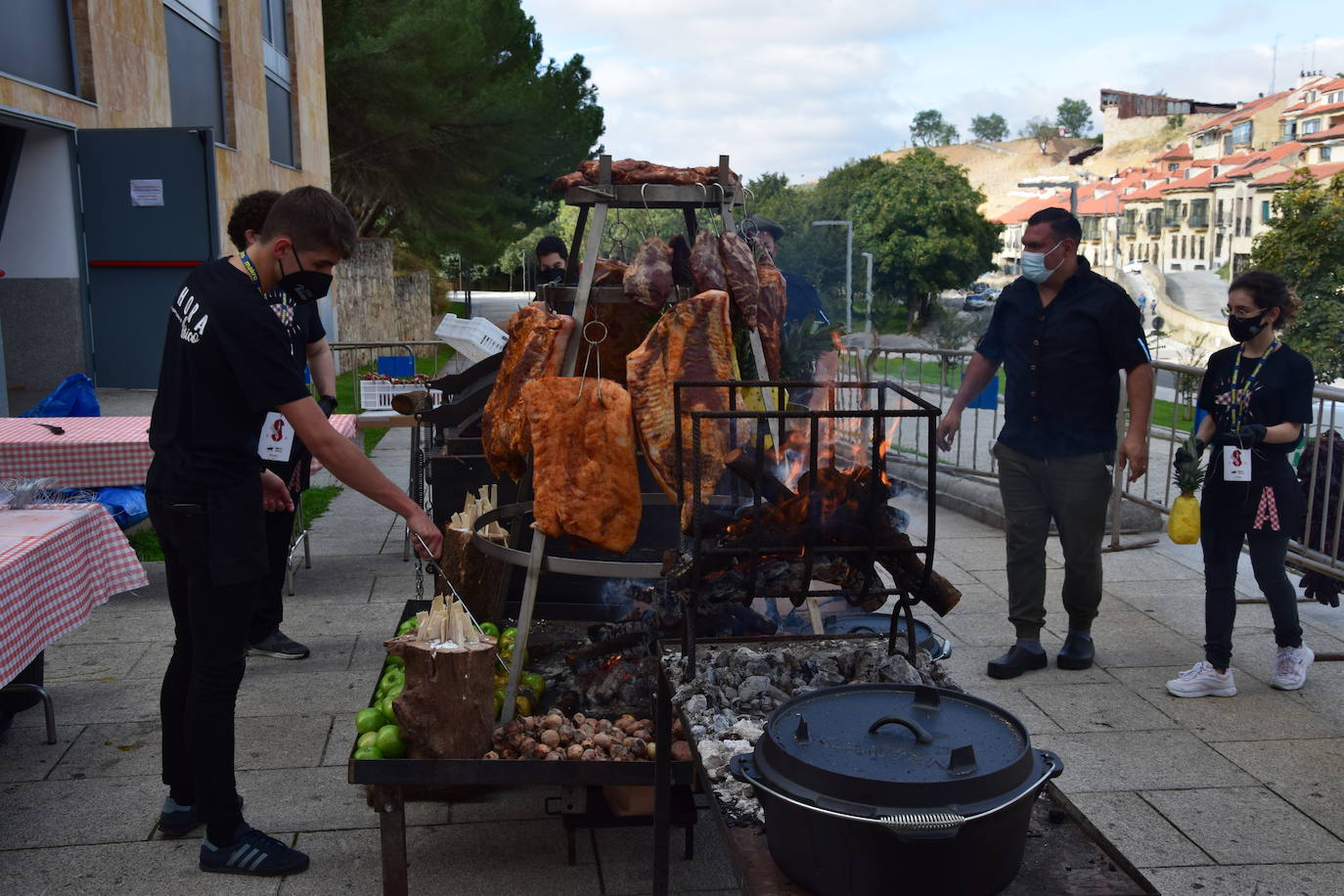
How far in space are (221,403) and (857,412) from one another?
1.91 metres

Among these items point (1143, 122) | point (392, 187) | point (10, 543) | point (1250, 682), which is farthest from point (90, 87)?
point (1143, 122)

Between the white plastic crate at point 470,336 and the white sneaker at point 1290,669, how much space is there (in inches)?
185

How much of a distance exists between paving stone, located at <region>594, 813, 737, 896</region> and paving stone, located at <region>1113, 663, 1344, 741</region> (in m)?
2.30

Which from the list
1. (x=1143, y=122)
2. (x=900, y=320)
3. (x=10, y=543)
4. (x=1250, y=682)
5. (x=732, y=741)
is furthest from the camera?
(x=1143, y=122)

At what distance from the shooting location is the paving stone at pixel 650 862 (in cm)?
355

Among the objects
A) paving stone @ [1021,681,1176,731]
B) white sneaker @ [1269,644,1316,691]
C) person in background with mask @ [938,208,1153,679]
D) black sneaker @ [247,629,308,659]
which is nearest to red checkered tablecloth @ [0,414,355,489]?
black sneaker @ [247,629,308,659]

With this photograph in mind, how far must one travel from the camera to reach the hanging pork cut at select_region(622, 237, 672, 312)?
12.2 ft

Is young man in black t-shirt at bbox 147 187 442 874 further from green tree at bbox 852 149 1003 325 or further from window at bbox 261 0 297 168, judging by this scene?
green tree at bbox 852 149 1003 325

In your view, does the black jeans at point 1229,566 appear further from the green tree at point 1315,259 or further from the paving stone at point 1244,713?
the green tree at point 1315,259

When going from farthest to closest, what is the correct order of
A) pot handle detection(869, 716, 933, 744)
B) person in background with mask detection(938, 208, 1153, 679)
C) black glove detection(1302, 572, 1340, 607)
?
black glove detection(1302, 572, 1340, 607), person in background with mask detection(938, 208, 1153, 679), pot handle detection(869, 716, 933, 744)

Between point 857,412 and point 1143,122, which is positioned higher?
point 1143,122

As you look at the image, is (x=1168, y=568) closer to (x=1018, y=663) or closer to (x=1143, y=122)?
(x=1018, y=663)

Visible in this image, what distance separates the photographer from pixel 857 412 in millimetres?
2799

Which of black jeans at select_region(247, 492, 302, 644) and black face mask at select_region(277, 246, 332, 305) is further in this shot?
black jeans at select_region(247, 492, 302, 644)
